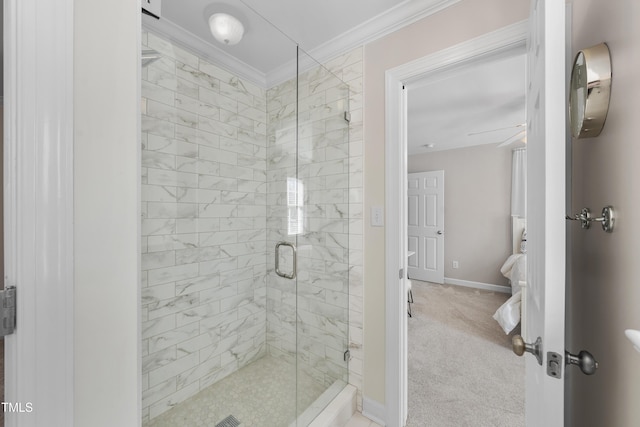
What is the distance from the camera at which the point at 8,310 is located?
562 millimetres

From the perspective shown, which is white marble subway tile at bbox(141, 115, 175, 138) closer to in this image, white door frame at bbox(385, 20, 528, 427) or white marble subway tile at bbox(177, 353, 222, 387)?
white door frame at bbox(385, 20, 528, 427)

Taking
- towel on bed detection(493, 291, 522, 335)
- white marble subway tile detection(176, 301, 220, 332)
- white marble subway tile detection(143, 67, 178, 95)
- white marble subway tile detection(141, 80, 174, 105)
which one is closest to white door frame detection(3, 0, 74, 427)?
white marble subway tile detection(141, 80, 174, 105)

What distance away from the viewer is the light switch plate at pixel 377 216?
5.36 ft

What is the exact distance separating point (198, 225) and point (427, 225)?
427 cm

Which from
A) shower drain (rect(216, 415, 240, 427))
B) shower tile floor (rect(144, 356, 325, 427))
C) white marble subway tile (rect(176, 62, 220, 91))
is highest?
white marble subway tile (rect(176, 62, 220, 91))

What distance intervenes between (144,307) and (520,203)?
5.00m

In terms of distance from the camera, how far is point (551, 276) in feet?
2.19

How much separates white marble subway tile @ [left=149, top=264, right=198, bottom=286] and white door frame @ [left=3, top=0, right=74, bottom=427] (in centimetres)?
106

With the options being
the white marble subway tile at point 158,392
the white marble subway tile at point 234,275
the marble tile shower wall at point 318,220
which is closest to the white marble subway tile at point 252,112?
the marble tile shower wall at point 318,220

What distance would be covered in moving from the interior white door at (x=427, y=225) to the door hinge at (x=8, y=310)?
515 centimetres

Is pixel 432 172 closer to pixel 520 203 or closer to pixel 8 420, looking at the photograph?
pixel 520 203

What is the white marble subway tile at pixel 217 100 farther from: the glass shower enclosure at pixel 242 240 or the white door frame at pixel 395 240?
the white door frame at pixel 395 240

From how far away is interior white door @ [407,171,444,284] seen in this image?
15.8 ft

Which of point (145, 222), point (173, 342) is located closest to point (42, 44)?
point (145, 222)
